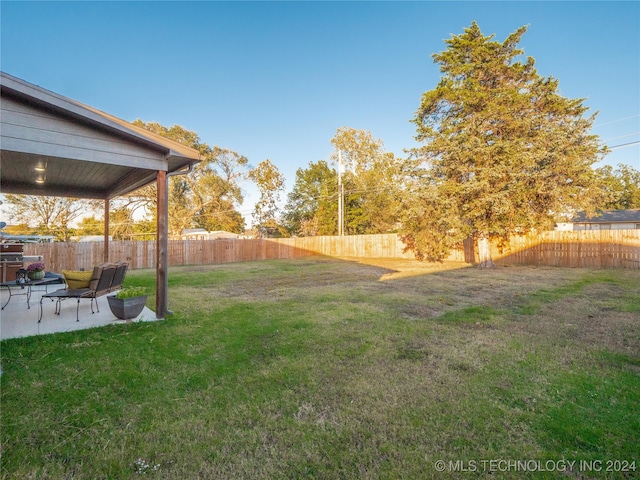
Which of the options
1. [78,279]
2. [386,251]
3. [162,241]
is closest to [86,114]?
[162,241]

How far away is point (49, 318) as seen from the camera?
505 centimetres

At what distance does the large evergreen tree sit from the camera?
11922mm

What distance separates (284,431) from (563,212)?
14.1 meters

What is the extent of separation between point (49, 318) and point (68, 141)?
2.91m

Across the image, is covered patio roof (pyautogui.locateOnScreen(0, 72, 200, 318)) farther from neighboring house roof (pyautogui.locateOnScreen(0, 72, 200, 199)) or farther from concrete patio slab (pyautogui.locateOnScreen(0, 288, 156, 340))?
concrete patio slab (pyautogui.locateOnScreen(0, 288, 156, 340))

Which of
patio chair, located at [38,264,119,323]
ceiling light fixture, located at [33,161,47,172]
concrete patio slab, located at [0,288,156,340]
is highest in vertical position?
ceiling light fixture, located at [33,161,47,172]

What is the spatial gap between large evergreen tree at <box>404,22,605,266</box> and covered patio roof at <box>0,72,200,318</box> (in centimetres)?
1112

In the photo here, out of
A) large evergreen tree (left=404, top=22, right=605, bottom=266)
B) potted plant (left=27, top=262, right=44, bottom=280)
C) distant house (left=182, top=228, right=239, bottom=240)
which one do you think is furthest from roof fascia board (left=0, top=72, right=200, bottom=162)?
distant house (left=182, top=228, right=239, bottom=240)

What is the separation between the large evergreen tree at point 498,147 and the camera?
11922 millimetres

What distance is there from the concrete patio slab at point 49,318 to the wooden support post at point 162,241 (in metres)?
0.30

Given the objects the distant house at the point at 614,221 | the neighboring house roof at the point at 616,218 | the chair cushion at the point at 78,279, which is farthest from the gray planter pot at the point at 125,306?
the neighboring house roof at the point at 616,218

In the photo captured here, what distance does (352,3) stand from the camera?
1082 cm

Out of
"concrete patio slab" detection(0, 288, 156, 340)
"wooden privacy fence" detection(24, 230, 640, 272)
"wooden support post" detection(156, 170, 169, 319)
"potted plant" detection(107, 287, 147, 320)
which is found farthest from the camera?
"wooden privacy fence" detection(24, 230, 640, 272)

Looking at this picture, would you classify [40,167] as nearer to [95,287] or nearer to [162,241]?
[95,287]
